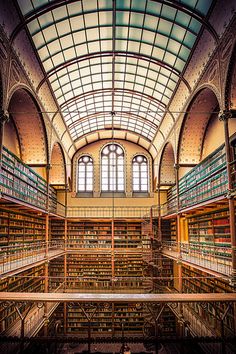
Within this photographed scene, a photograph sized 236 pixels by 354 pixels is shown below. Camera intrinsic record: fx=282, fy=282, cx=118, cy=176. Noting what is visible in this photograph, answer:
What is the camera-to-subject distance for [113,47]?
12.8 m

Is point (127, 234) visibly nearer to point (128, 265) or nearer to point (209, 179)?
point (128, 265)

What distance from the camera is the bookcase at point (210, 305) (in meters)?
8.75

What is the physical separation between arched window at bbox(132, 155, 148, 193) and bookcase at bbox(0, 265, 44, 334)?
9.74m

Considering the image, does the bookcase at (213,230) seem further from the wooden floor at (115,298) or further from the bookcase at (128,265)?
the wooden floor at (115,298)

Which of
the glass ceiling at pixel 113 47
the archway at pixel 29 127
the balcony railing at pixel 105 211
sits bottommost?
the balcony railing at pixel 105 211

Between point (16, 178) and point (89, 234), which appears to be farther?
point (89, 234)

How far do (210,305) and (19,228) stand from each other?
8707 millimetres

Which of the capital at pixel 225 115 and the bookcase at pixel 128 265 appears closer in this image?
the capital at pixel 225 115

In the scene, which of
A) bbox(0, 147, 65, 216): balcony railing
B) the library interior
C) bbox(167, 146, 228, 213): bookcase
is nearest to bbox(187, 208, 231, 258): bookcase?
the library interior

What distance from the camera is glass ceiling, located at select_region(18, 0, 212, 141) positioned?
10055mm

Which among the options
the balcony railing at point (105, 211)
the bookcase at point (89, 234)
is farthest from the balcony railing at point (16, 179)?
the balcony railing at point (105, 211)

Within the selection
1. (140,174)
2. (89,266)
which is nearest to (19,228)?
(89,266)

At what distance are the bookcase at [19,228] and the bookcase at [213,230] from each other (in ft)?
24.2

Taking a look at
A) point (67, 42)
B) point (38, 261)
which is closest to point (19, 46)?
point (67, 42)
